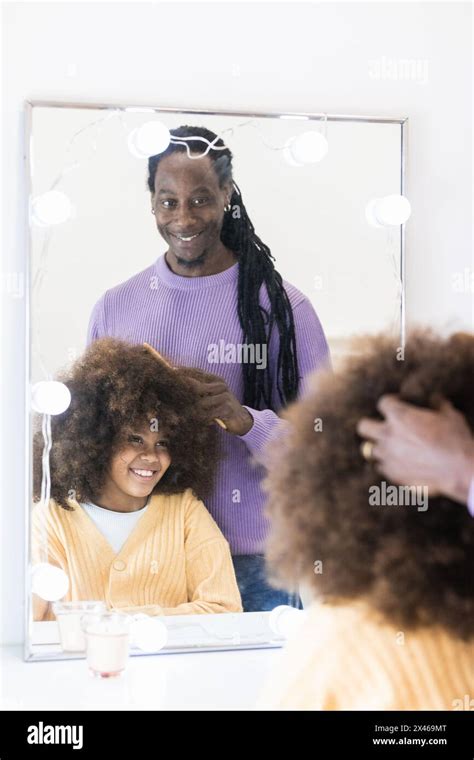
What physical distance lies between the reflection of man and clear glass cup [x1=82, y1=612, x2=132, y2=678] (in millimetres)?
820

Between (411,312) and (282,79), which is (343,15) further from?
(411,312)

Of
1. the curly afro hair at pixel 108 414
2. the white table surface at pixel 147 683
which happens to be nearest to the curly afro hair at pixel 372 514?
the white table surface at pixel 147 683

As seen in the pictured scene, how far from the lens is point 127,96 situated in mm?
1547

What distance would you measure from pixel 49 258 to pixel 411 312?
659mm

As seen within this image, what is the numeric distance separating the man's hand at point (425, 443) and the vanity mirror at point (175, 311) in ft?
2.68

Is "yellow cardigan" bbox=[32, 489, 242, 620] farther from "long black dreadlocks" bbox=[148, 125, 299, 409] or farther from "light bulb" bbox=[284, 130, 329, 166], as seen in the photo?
"light bulb" bbox=[284, 130, 329, 166]

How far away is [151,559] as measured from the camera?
1.54 meters

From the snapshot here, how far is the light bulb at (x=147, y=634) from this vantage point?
1513 mm

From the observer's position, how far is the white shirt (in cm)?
153

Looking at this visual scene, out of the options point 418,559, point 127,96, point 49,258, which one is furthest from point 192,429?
point 418,559

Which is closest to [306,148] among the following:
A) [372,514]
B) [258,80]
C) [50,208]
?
[258,80]

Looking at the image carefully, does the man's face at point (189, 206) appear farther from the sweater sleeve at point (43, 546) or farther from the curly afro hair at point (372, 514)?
the curly afro hair at point (372, 514)

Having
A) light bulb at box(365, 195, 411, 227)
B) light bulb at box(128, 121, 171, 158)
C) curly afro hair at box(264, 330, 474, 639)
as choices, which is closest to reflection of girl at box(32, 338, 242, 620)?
light bulb at box(128, 121, 171, 158)
